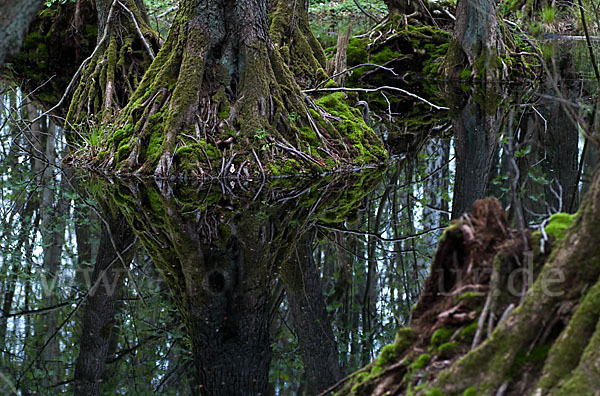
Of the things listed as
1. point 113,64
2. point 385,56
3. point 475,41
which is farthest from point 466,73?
point 113,64

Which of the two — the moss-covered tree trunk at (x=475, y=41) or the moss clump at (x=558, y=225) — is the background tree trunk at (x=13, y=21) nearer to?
the moss clump at (x=558, y=225)

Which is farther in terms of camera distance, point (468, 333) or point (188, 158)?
point (188, 158)

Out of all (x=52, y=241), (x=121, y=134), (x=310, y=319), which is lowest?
(x=310, y=319)

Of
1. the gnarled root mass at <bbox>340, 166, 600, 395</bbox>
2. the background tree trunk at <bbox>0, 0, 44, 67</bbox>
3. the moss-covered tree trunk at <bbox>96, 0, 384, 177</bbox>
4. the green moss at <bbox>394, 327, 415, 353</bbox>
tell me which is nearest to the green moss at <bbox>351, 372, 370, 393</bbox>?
the gnarled root mass at <bbox>340, 166, 600, 395</bbox>

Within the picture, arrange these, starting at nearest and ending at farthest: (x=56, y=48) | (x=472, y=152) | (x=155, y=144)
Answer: (x=155, y=144), (x=472, y=152), (x=56, y=48)

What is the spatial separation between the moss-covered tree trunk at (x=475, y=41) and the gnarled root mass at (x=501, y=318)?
1182 centimetres

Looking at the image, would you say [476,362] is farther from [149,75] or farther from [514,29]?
[514,29]

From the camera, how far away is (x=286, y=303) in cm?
523

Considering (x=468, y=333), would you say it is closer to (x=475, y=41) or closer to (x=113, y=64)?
(x=113, y=64)

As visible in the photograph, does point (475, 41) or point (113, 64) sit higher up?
point (475, 41)

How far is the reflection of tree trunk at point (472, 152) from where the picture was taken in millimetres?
7297

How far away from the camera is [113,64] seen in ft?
35.1

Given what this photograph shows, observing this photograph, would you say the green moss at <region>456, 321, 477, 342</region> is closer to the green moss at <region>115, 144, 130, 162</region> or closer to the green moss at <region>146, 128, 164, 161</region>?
the green moss at <region>146, 128, 164, 161</region>

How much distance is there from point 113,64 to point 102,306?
6694 millimetres
